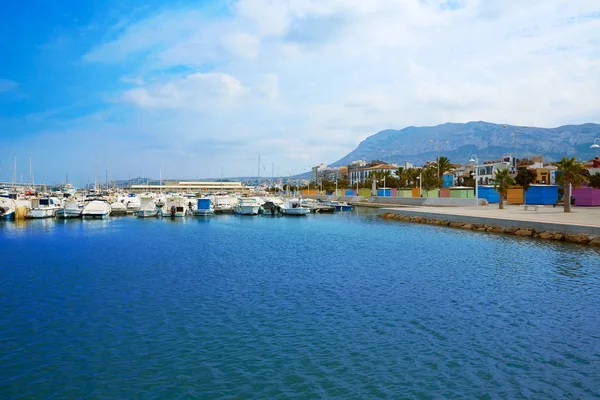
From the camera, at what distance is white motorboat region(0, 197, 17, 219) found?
58.2 meters

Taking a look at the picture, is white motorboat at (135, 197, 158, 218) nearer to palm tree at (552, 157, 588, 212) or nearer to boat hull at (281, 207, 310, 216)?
boat hull at (281, 207, 310, 216)

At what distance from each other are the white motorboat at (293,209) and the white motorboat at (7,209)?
37099 millimetres

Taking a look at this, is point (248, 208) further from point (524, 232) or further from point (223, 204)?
point (524, 232)

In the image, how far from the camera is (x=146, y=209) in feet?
210

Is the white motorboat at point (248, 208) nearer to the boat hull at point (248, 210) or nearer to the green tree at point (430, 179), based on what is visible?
the boat hull at point (248, 210)

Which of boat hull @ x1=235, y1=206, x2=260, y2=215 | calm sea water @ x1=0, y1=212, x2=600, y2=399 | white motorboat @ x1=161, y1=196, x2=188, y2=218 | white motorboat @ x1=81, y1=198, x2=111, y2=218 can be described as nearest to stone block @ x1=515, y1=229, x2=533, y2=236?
calm sea water @ x1=0, y1=212, x2=600, y2=399

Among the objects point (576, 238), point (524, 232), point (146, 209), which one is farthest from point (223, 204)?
point (576, 238)

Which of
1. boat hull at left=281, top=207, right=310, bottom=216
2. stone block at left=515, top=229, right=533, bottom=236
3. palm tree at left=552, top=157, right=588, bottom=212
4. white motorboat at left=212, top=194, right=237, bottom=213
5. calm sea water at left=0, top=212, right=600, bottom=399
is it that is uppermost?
palm tree at left=552, top=157, right=588, bottom=212

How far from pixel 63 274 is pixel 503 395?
20187 millimetres

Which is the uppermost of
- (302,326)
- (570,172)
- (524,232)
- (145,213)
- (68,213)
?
(570,172)

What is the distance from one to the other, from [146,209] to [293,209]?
21.5 metres

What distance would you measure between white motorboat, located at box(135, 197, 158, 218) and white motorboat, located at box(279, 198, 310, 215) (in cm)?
1918

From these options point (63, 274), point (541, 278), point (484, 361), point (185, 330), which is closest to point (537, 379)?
point (484, 361)

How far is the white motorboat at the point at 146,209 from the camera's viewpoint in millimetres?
63719
